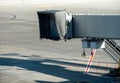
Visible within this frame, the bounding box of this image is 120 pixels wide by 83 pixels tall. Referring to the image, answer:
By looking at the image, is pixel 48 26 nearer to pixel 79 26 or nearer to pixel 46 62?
pixel 79 26

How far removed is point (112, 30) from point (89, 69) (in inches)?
476

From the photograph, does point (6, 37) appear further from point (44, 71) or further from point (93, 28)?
point (93, 28)

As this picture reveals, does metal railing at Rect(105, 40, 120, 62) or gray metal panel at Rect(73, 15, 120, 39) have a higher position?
gray metal panel at Rect(73, 15, 120, 39)

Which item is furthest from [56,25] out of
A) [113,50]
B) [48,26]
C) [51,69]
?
[51,69]

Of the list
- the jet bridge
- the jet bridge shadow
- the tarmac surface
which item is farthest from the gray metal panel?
the jet bridge shadow

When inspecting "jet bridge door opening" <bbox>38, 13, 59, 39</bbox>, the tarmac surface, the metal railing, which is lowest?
the tarmac surface

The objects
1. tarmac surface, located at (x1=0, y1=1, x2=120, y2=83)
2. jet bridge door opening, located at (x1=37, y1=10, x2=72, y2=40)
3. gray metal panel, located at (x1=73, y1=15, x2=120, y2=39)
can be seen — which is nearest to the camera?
gray metal panel, located at (x1=73, y1=15, x2=120, y2=39)

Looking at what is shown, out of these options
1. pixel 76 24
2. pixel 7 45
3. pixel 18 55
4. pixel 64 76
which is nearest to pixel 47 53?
pixel 18 55

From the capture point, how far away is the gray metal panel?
3741 centimetres

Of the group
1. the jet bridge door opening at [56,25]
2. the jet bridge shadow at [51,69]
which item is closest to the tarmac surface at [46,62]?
the jet bridge shadow at [51,69]

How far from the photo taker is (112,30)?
3750cm

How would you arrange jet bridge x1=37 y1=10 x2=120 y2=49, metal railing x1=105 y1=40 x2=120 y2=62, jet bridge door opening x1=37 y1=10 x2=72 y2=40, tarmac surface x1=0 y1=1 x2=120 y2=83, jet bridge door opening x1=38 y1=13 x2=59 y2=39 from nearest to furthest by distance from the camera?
jet bridge x1=37 y1=10 x2=120 y2=49
jet bridge door opening x1=37 y1=10 x2=72 y2=40
jet bridge door opening x1=38 y1=13 x2=59 y2=39
tarmac surface x1=0 y1=1 x2=120 y2=83
metal railing x1=105 y1=40 x2=120 y2=62

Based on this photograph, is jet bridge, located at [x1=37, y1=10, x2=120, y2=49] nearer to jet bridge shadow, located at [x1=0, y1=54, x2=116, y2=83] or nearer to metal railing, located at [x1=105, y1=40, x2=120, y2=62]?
metal railing, located at [x1=105, y1=40, x2=120, y2=62]

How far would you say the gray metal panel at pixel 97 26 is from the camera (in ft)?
123
